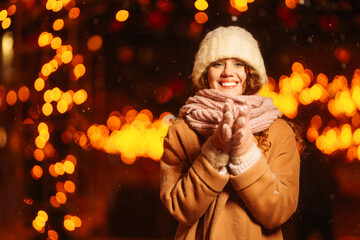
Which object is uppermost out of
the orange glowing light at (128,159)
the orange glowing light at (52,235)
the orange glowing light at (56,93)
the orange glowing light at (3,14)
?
the orange glowing light at (3,14)

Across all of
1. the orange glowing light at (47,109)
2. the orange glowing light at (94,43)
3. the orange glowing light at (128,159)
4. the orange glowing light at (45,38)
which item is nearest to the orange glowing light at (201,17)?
the orange glowing light at (94,43)

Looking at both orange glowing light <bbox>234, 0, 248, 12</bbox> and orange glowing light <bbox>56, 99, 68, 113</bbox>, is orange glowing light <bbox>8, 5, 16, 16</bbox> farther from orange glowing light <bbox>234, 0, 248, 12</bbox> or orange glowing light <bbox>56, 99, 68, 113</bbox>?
orange glowing light <bbox>234, 0, 248, 12</bbox>

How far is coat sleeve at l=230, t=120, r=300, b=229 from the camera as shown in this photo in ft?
3.21

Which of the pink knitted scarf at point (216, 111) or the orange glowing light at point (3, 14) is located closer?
the pink knitted scarf at point (216, 111)

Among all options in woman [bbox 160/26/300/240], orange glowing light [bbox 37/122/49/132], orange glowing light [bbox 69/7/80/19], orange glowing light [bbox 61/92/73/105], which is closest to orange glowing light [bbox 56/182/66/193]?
orange glowing light [bbox 37/122/49/132]

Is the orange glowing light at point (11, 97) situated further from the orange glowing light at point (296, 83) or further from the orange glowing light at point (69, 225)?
the orange glowing light at point (296, 83)

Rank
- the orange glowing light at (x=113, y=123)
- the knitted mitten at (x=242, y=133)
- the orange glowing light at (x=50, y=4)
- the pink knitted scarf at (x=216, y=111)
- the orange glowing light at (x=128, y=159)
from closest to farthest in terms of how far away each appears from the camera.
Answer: the knitted mitten at (x=242, y=133) < the pink knitted scarf at (x=216, y=111) < the orange glowing light at (x=50, y=4) < the orange glowing light at (x=113, y=123) < the orange glowing light at (x=128, y=159)

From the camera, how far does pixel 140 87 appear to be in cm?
197

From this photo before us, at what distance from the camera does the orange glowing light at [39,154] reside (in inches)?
67.3

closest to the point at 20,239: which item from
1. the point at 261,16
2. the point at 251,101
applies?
the point at 251,101

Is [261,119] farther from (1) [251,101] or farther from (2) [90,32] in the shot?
(2) [90,32]

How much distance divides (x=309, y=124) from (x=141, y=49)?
79 centimetres

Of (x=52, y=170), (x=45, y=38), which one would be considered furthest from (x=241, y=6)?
(x=52, y=170)

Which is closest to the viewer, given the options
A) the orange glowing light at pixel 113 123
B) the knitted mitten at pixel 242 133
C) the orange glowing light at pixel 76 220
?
the knitted mitten at pixel 242 133
